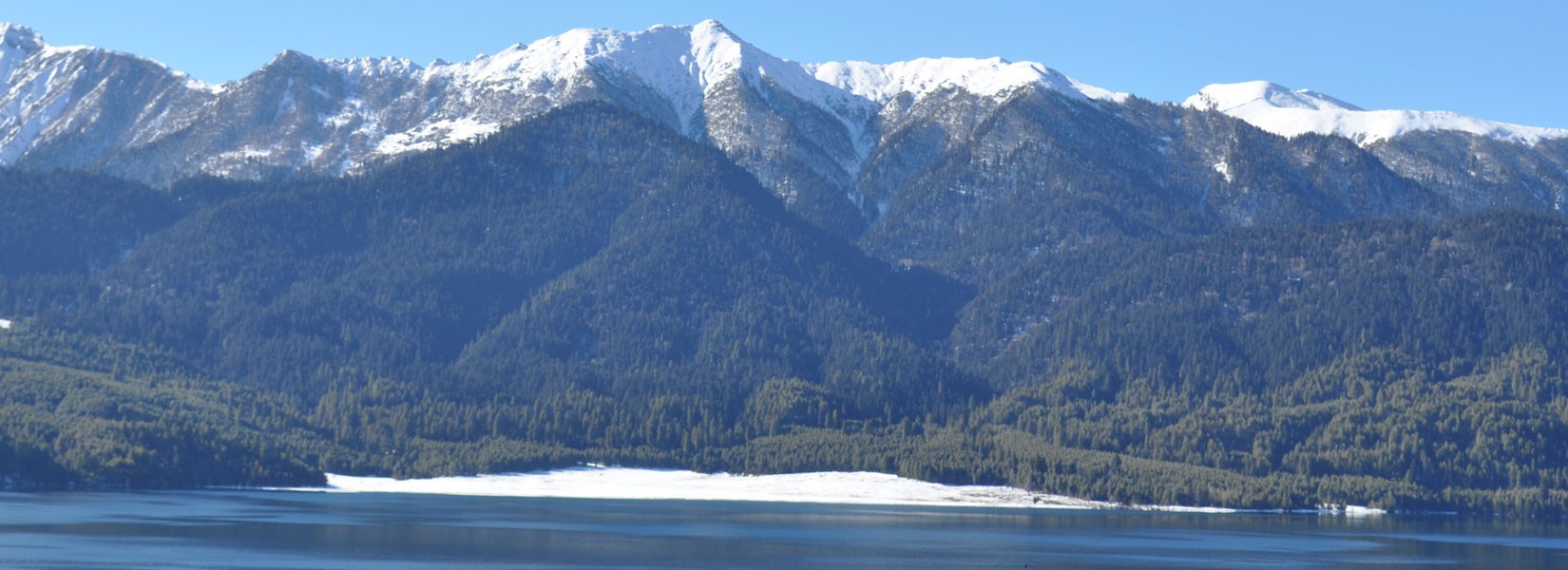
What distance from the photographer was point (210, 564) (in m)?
192

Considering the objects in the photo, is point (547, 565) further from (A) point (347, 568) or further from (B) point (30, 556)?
(B) point (30, 556)

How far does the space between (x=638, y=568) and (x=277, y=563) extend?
32945 mm

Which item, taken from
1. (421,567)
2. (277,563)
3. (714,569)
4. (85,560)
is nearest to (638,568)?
(714,569)

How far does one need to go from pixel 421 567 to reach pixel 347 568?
7.22 meters

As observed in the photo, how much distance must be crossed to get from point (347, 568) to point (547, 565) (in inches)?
769

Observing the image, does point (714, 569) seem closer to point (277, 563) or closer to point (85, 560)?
point (277, 563)

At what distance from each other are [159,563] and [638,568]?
43.4 meters

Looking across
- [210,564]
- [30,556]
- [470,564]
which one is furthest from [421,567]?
[30,556]

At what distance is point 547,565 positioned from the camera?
19988cm

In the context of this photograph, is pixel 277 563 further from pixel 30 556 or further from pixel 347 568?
pixel 30 556

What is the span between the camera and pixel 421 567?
193875mm

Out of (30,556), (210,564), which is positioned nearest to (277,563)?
(210,564)

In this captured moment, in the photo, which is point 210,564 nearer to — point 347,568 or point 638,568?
point 347,568

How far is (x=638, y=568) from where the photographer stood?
19900cm
